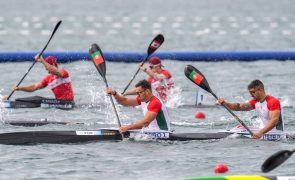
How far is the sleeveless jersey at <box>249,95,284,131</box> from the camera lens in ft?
56.5

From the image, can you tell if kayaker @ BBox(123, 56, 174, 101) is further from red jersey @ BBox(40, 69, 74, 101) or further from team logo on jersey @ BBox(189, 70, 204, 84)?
team logo on jersey @ BBox(189, 70, 204, 84)

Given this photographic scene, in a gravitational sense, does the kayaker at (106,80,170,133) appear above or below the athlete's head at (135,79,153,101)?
below

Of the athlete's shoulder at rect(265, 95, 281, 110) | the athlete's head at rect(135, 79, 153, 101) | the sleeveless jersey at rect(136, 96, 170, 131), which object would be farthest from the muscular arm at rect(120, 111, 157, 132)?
the athlete's shoulder at rect(265, 95, 281, 110)

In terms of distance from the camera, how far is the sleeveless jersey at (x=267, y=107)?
56.5ft

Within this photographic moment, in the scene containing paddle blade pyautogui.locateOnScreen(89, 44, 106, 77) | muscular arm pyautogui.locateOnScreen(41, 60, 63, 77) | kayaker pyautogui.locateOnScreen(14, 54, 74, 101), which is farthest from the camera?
kayaker pyautogui.locateOnScreen(14, 54, 74, 101)

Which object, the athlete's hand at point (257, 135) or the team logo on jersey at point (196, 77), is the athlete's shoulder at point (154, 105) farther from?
the athlete's hand at point (257, 135)

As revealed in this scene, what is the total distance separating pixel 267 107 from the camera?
17.3 m

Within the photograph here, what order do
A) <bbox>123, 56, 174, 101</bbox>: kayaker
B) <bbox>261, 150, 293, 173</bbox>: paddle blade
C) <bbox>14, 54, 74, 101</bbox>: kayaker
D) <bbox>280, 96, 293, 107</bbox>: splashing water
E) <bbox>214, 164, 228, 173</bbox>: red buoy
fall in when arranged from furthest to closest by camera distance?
<bbox>123, 56, 174, 101</bbox>: kayaker
<bbox>280, 96, 293, 107</bbox>: splashing water
<bbox>14, 54, 74, 101</bbox>: kayaker
<bbox>214, 164, 228, 173</bbox>: red buoy
<bbox>261, 150, 293, 173</bbox>: paddle blade

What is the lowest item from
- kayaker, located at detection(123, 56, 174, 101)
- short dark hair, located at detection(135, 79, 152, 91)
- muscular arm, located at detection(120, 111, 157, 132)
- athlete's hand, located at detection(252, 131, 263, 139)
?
athlete's hand, located at detection(252, 131, 263, 139)

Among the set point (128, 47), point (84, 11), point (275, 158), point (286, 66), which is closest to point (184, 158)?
point (275, 158)

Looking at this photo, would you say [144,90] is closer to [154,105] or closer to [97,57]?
[154,105]

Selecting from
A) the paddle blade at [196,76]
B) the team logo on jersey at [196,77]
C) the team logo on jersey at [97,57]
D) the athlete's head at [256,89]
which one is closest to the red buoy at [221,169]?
the athlete's head at [256,89]

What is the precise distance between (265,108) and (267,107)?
0.07 m

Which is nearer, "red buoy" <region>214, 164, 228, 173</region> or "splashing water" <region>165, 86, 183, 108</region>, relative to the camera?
"red buoy" <region>214, 164, 228, 173</region>
